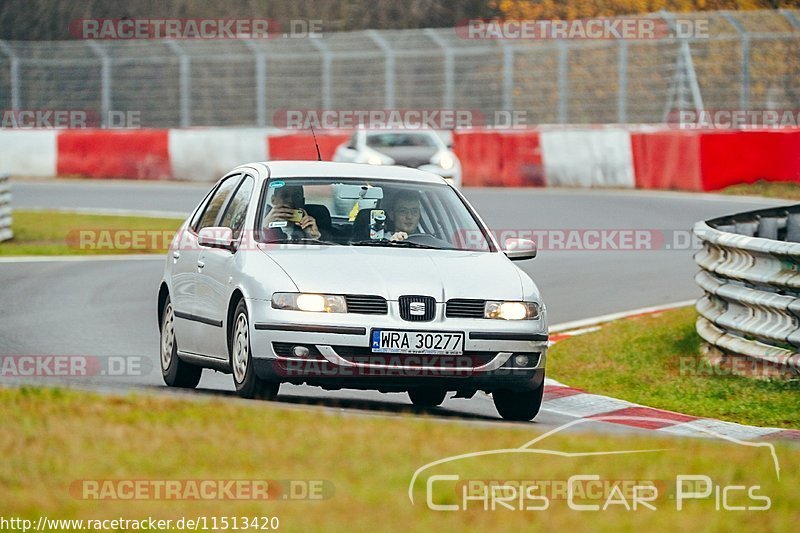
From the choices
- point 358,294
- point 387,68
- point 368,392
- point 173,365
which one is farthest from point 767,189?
point 358,294

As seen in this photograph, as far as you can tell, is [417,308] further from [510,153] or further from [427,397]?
[510,153]

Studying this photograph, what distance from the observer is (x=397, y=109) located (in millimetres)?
36250

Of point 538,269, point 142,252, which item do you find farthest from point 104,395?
point 142,252

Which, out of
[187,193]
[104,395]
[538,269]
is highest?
[104,395]

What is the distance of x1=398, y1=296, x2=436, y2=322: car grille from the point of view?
9.12 metres

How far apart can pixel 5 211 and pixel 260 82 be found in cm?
1501

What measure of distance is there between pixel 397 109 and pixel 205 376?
981 inches

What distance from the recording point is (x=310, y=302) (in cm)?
913

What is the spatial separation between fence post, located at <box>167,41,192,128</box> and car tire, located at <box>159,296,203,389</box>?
89.5 ft

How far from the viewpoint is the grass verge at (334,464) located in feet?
18.7

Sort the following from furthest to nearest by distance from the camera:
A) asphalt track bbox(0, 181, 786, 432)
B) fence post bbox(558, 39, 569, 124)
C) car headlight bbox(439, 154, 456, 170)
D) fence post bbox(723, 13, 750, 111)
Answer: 1. fence post bbox(558, 39, 569, 124)
2. fence post bbox(723, 13, 750, 111)
3. car headlight bbox(439, 154, 456, 170)
4. asphalt track bbox(0, 181, 786, 432)

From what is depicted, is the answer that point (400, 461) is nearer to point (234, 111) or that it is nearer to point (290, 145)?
point (290, 145)

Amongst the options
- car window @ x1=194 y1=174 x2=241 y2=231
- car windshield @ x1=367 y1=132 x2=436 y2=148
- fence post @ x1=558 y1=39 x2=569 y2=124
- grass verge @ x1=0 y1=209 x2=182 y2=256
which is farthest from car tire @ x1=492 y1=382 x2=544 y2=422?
fence post @ x1=558 y1=39 x2=569 y2=124

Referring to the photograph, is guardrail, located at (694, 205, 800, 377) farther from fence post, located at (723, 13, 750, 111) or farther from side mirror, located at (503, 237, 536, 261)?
fence post, located at (723, 13, 750, 111)
